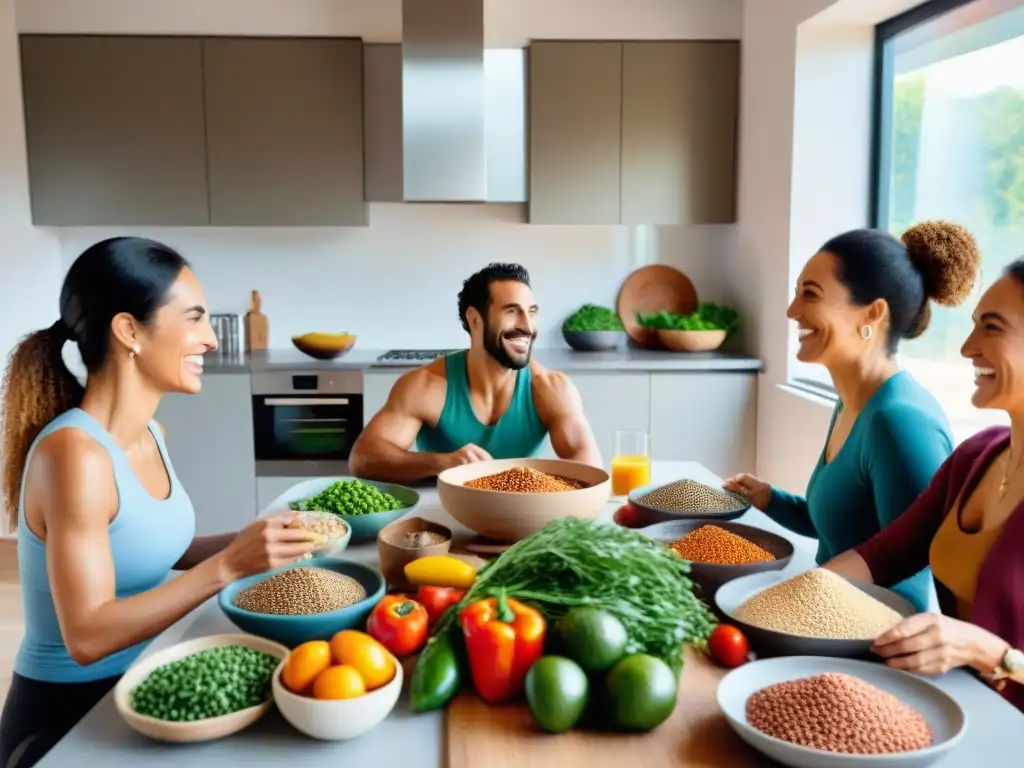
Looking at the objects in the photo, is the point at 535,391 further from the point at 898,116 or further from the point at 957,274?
the point at 898,116

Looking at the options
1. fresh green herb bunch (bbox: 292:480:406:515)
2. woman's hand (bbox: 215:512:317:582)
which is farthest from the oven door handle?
woman's hand (bbox: 215:512:317:582)

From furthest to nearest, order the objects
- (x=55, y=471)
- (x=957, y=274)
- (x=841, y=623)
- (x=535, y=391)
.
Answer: (x=535, y=391)
(x=957, y=274)
(x=55, y=471)
(x=841, y=623)

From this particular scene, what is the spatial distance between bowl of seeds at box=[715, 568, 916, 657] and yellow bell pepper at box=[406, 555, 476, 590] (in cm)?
37

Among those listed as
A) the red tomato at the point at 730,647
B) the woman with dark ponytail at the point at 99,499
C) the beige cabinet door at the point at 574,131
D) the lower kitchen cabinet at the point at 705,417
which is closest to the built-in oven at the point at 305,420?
the beige cabinet door at the point at 574,131

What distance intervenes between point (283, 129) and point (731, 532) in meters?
3.18

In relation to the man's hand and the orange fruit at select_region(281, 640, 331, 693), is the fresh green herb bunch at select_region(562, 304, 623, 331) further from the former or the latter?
the orange fruit at select_region(281, 640, 331, 693)

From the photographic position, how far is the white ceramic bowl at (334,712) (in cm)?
100

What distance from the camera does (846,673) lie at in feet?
3.75

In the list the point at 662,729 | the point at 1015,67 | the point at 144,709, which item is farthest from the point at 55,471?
the point at 1015,67

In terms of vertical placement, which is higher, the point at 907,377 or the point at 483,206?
the point at 483,206

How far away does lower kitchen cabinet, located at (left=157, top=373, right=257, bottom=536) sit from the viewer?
3959 mm

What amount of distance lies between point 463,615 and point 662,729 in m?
0.27

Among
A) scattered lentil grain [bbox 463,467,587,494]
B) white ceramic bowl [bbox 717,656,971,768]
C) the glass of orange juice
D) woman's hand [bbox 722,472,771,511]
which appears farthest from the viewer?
the glass of orange juice

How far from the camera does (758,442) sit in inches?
159
